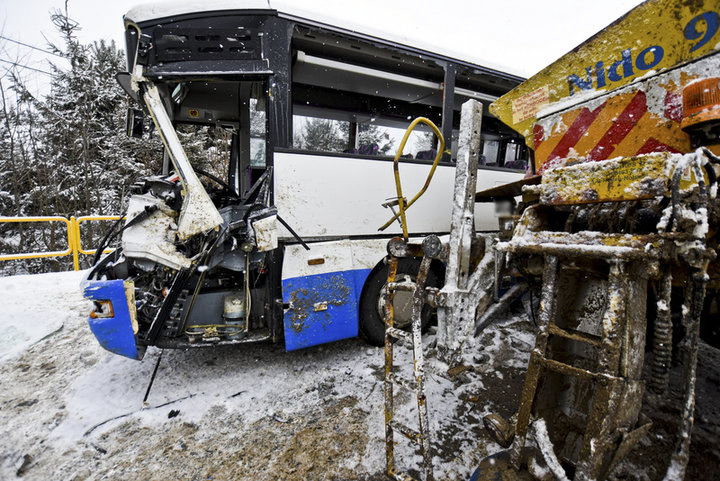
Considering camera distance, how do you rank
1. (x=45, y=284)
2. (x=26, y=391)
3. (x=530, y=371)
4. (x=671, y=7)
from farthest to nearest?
(x=45, y=284) < (x=26, y=391) < (x=671, y=7) < (x=530, y=371)

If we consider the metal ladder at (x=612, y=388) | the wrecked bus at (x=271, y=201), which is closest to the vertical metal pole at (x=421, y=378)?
the metal ladder at (x=612, y=388)

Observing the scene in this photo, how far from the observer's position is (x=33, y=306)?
448 centimetres

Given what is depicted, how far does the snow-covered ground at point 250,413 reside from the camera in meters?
1.96

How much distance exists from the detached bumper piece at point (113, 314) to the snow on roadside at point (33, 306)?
1919 millimetres

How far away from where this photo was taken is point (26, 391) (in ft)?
8.96

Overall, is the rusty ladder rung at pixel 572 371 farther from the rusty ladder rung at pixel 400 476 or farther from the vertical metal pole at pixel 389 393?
the rusty ladder rung at pixel 400 476

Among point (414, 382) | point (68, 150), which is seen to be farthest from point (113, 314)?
point (68, 150)

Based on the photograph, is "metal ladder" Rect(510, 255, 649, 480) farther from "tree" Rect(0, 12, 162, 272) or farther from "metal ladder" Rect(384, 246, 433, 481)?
"tree" Rect(0, 12, 162, 272)

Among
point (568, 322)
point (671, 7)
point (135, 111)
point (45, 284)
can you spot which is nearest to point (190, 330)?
point (135, 111)

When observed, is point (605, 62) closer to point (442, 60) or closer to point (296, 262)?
point (442, 60)

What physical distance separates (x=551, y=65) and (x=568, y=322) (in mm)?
1574

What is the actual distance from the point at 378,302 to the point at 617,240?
2.20 meters

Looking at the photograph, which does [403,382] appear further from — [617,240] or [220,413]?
[220,413]

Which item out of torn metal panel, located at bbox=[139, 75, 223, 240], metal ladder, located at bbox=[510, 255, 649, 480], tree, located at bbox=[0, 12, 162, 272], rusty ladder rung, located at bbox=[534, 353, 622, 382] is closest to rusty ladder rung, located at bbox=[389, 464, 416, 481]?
metal ladder, located at bbox=[510, 255, 649, 480]
